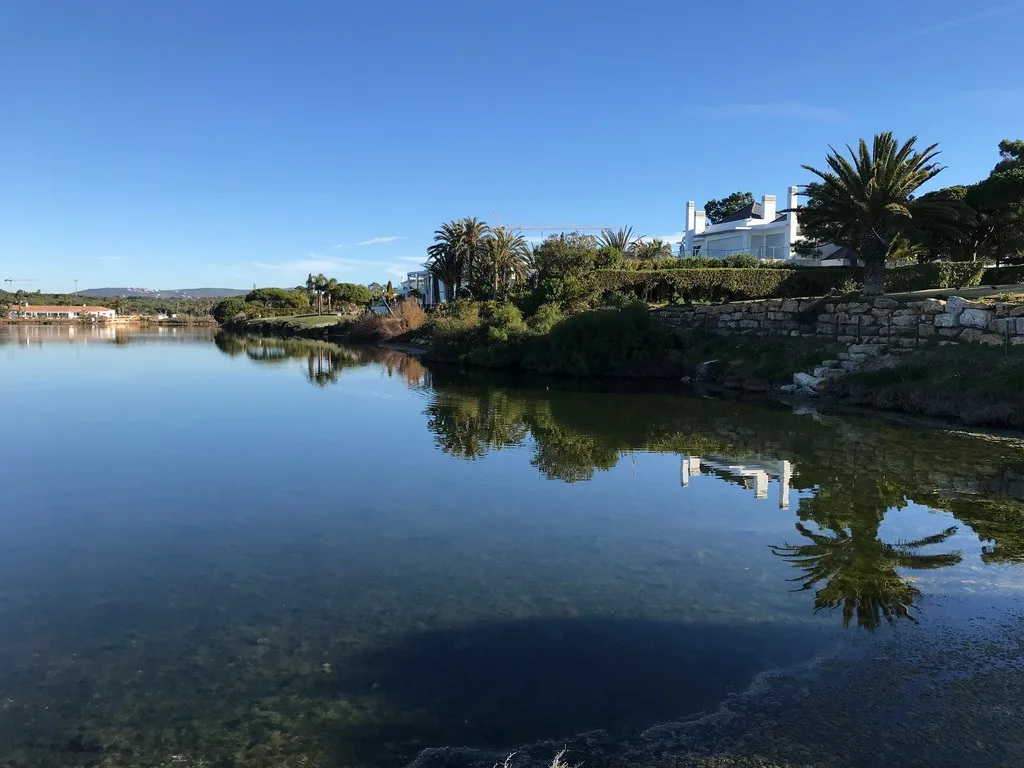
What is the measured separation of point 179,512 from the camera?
34.8ft

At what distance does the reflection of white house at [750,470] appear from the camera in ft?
38.8

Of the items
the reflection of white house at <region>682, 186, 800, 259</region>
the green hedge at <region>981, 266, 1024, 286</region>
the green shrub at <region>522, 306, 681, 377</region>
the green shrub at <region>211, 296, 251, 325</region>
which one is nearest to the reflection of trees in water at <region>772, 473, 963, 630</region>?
the green shrub at <region>522, 306, 681, 377</region>

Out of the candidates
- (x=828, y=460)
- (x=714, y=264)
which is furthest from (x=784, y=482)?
(x=714, y=264)

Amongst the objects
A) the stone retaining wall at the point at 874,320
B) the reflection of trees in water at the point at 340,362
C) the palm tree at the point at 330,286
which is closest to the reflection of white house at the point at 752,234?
the stone retaining wall at the point at 874,320

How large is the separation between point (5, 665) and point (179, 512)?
15.7 ft

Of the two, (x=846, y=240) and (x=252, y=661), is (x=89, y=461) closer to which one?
(x=252, y=661)

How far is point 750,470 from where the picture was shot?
43.5ft

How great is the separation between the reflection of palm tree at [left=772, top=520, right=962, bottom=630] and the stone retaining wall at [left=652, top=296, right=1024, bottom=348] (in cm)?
1328

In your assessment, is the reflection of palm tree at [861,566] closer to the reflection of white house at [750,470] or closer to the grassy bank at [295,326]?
the reflection of white house at [750,470]

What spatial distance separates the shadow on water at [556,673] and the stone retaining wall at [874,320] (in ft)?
57.6

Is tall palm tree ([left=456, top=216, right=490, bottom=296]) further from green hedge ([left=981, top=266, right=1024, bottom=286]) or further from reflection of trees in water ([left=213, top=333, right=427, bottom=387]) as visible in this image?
green hedge ([left=981, top=266, right=1024, bottom=286])

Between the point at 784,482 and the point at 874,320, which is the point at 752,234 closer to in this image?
the point at 874,320

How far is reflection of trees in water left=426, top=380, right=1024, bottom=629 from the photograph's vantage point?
26.1 ft

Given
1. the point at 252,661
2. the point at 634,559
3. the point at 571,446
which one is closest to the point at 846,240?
the point at 571,446
